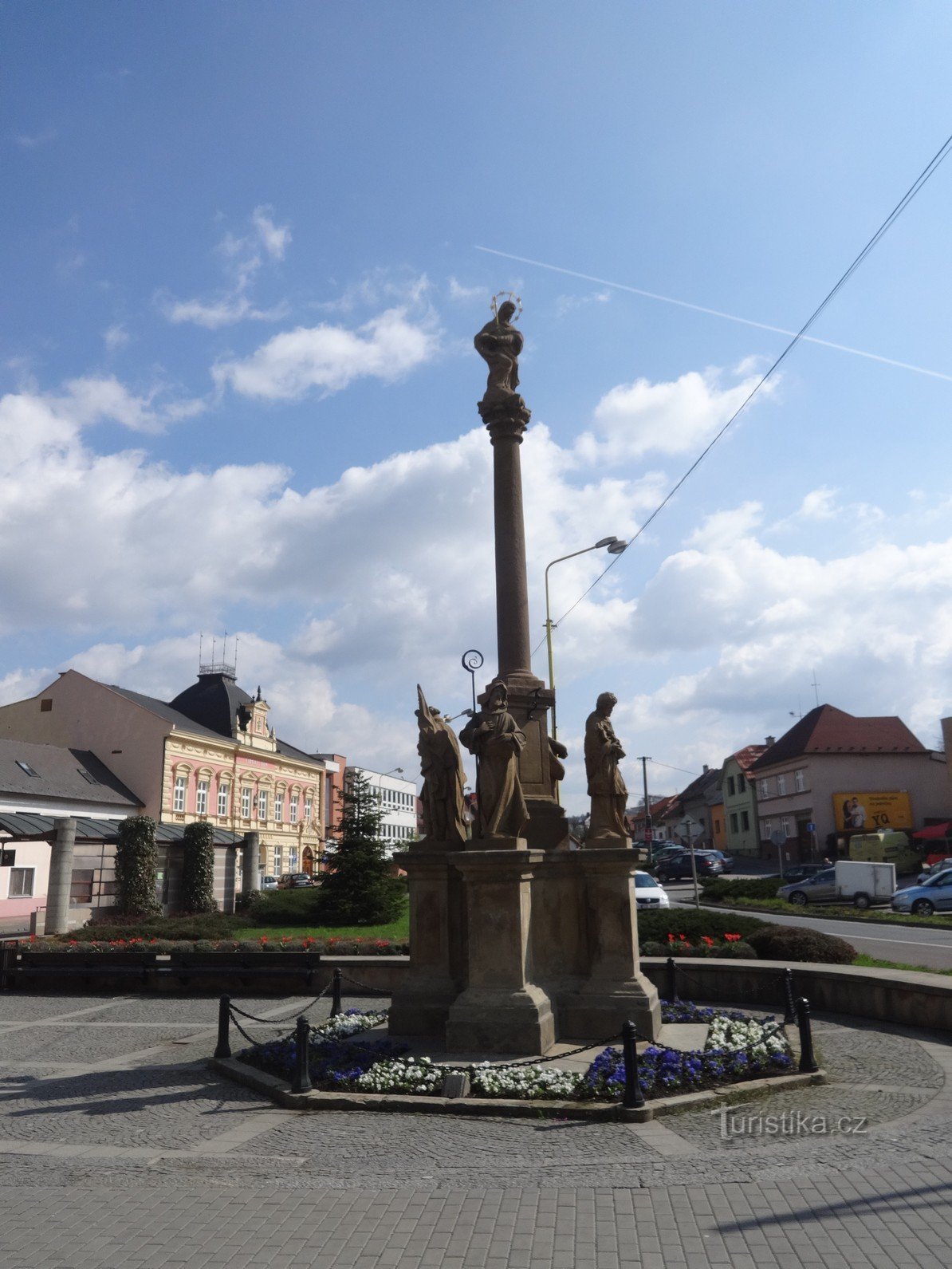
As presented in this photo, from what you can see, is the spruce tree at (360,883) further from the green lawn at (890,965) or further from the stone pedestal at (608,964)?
the stone pedestal at (608,964)

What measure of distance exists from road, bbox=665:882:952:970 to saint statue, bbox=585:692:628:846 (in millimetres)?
8188

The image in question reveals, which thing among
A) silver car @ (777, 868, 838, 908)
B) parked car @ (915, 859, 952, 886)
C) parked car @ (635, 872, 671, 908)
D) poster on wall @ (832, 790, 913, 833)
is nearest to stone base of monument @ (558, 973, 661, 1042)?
parked car @ (635, 872, 671, 908)

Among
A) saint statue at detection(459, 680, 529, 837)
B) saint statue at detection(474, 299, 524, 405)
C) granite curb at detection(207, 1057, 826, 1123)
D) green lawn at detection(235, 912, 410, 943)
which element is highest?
saint statue at detection(474, 299, 524, 405)

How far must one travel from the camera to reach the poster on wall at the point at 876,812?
2172 inches

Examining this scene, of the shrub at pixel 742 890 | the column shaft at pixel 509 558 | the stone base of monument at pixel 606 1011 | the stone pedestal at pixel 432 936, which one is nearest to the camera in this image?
the stone base of monument at pixel 606 1011

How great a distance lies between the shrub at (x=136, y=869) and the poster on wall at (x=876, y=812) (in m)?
39.0

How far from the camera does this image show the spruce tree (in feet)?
93.6

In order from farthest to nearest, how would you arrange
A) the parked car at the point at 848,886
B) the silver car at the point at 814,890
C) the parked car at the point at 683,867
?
the parked car at the point at 683,867, the silver car at the point at 814,890, the parked car at the point at 848,886

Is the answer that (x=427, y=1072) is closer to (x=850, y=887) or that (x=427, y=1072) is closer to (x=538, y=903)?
(x=538, y=903)

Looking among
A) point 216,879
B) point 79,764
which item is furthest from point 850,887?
point 79,764

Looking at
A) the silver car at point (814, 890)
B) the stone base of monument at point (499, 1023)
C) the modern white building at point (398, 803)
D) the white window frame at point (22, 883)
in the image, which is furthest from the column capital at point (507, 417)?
the modern white building at point (398, 803)

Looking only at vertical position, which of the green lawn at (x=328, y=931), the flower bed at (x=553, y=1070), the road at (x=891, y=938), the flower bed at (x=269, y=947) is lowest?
the flower bed at (x=553, y=1070)

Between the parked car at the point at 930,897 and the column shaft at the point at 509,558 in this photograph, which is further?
the parked car at the point at 930,897

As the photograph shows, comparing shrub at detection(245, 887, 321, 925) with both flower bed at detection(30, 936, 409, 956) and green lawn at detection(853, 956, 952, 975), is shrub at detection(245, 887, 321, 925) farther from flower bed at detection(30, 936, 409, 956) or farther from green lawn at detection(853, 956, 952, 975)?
green lawn at detection(853, 956, 952, 975)
